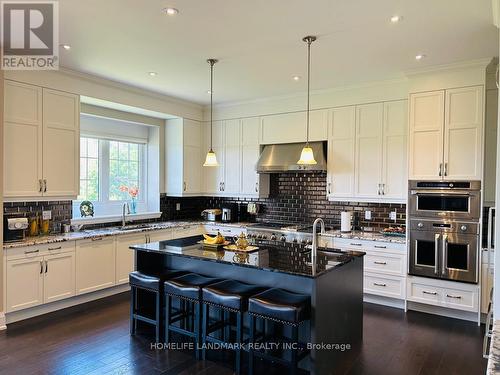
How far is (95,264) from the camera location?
4566 mm

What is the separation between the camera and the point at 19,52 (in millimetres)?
3676

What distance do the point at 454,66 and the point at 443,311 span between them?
9.29ft

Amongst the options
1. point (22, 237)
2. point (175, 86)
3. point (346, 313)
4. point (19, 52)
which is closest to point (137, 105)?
A: point (175, 86)

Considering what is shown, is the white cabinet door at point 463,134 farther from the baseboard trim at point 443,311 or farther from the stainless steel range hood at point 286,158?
the stainless steel range hood at point 286,158

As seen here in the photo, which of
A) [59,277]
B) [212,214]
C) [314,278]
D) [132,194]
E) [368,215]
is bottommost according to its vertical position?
[59,277]

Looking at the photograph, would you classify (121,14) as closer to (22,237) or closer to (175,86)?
(175,86)

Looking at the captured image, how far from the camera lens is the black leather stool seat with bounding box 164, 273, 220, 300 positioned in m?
3.18

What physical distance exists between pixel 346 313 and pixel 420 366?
73 centimetres

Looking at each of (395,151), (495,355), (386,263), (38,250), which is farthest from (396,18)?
(38,250)

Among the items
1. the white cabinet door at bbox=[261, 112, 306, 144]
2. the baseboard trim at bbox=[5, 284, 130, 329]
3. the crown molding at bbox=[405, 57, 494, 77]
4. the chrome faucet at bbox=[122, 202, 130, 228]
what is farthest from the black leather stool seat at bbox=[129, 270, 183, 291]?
the crown molding at bbox=[405, 57, 494, 77]

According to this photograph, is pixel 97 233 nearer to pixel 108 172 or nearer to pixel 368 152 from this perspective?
pixel 108 172

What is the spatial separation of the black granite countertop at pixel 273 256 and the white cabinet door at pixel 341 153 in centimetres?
170

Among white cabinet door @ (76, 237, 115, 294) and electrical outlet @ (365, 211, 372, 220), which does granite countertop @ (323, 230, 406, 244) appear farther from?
white cabinet door @ (76, 237, 115, 294)

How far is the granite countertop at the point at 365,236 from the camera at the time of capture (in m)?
4.45
